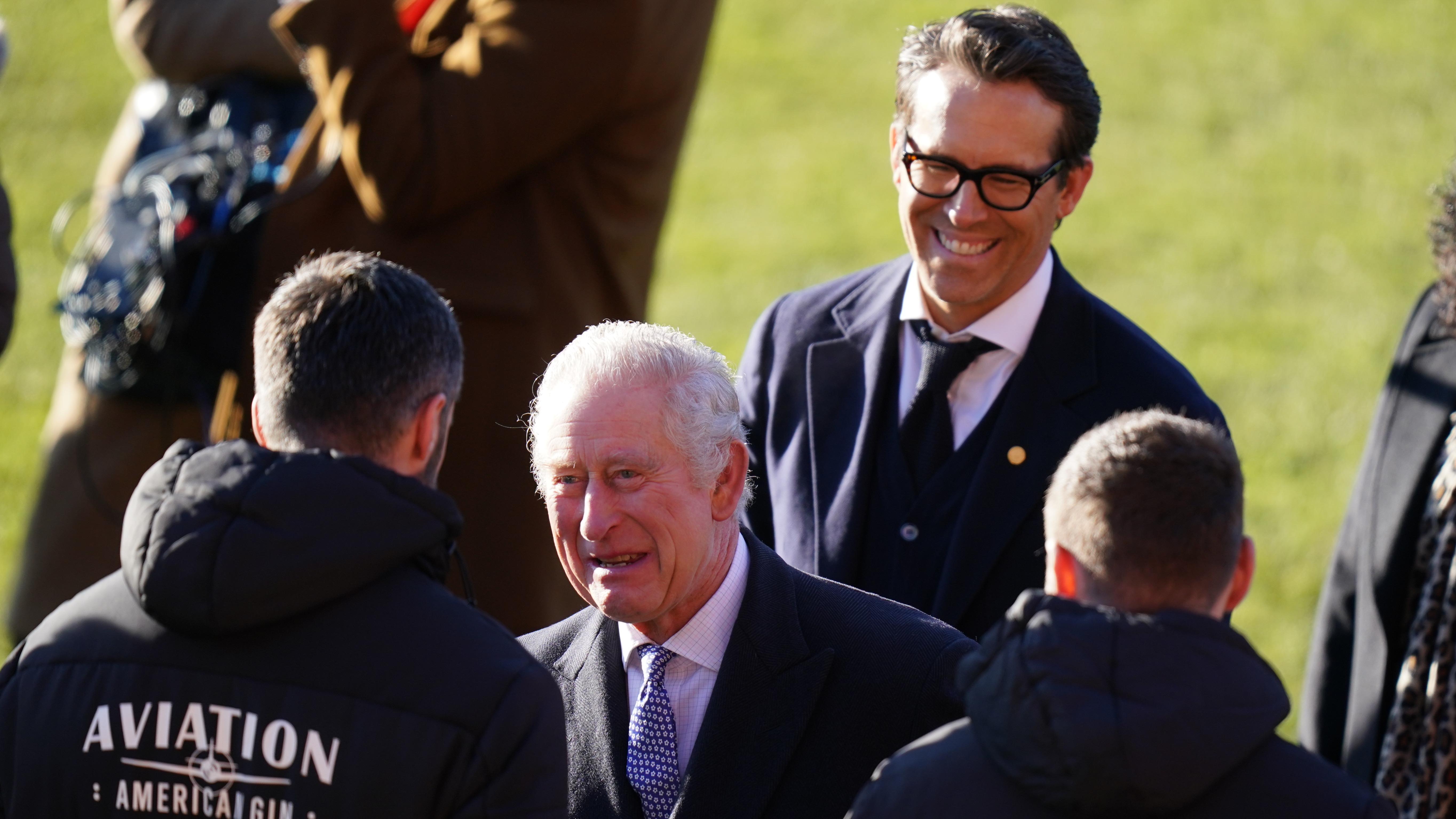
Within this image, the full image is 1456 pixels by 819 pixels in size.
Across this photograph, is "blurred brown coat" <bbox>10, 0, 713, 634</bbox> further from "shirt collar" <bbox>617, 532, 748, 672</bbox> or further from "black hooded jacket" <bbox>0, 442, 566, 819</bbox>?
"black hooded jacket" <bbox>0, 442, 566, 819</bbox>

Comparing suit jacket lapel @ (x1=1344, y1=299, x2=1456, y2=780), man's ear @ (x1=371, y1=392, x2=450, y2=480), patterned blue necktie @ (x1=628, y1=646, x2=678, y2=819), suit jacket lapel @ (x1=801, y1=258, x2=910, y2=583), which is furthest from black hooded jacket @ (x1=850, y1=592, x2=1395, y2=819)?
suit jacket lapel @ (x1=1344, y1=299, x2=1456, y2=780)

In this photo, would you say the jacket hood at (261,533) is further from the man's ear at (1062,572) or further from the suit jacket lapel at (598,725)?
the man's ear at (1062,572)

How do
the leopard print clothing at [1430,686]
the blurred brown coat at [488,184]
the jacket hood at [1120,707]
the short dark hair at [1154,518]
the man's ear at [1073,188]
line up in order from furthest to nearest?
the blurred brown coat at [488,184], the leopard print clothing at [1430,686], the man's ear at [1073,188], the short dark hair at [1154,518], the jacket hood at [1120,707]

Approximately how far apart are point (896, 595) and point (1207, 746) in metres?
1.34

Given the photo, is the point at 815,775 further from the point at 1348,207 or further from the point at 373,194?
the point at 1348,207

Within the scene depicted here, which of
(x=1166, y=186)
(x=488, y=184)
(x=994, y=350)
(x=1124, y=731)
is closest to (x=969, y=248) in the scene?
(x=994, y=350)

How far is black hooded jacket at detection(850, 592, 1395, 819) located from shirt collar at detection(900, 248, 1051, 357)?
4.19ft

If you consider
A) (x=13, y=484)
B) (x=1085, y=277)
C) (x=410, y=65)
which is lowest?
(x=13, y=484)

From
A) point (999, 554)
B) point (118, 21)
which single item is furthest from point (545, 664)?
point (118, 21)

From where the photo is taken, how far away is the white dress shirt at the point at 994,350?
125 inches

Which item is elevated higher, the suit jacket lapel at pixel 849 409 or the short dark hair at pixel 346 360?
the short dark hair at pixel 346 360

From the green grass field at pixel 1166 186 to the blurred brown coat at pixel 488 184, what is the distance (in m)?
3.24

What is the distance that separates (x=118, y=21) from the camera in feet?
15.3

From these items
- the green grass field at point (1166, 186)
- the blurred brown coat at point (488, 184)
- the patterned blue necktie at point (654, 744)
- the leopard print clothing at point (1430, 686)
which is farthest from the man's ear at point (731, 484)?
the green grass field at point (1166, 186)
